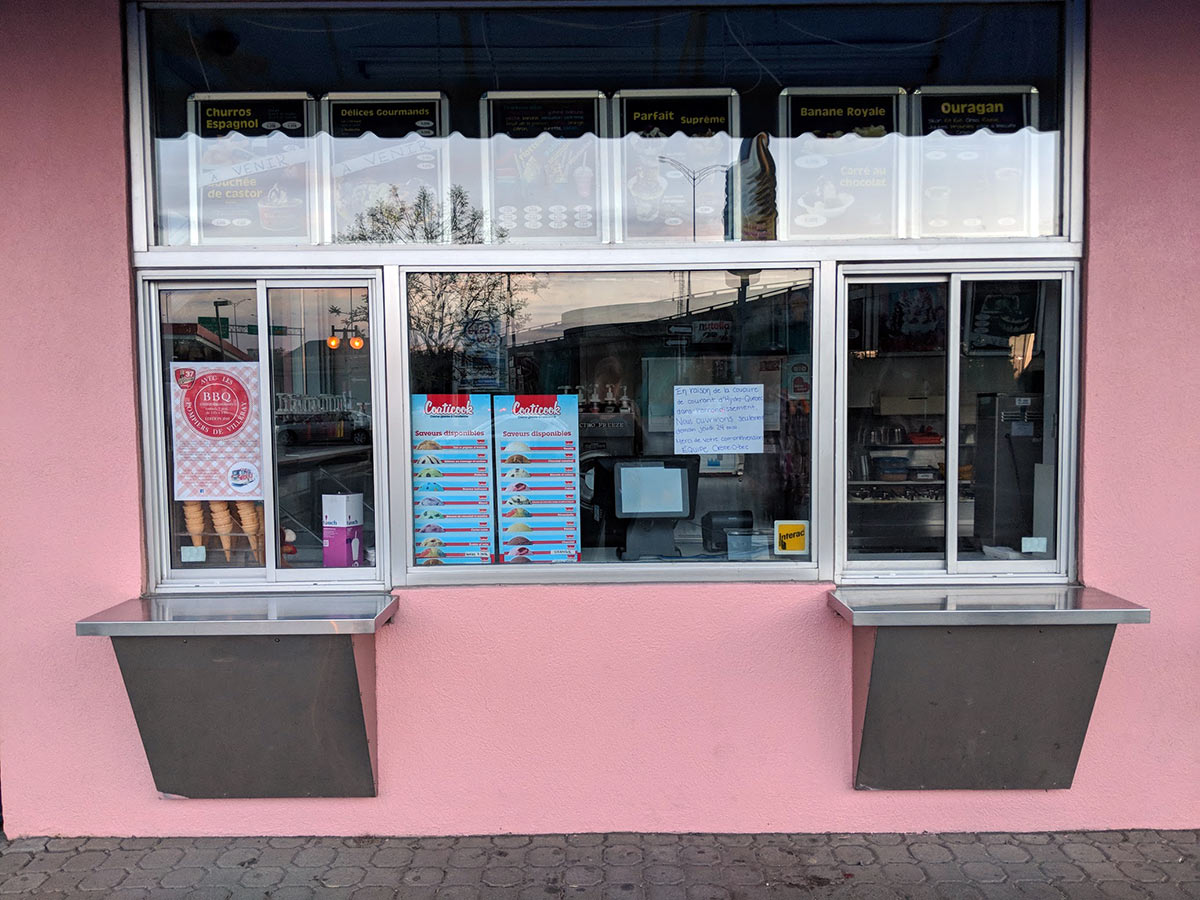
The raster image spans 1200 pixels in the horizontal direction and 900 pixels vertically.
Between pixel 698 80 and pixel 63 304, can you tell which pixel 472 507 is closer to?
pixel 63 304

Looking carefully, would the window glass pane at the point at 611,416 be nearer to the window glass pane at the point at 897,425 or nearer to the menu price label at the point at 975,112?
the window glass pane at the point at 897,425

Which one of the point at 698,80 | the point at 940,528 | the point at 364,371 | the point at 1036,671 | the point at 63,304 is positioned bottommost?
the point at 1036,671

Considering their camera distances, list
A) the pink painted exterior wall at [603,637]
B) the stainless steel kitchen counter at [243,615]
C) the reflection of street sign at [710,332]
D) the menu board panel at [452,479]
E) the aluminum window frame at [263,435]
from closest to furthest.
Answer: the stainless steel kitchen counter at [243,615], the pink painted exterior wall at [603,637], the aluminum window frame at [263,435], the menu board panel at [452,479], the reflection of street sign at [710,332]

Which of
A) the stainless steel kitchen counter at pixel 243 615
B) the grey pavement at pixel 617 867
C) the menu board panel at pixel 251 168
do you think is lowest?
the grey pavement at pixel 617 867

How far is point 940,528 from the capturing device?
3.33m

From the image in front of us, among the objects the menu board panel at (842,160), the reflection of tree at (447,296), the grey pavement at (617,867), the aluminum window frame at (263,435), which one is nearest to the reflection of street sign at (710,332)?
the menu board panel at (842,160)

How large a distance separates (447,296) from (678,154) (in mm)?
1183

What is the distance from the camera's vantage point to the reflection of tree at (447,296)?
3236 mm

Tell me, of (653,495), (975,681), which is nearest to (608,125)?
(653,495)

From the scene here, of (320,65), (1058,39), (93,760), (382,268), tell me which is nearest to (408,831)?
(93,760)

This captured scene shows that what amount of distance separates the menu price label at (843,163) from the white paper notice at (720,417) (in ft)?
2.37

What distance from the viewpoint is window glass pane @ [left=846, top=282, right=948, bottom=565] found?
129 inches

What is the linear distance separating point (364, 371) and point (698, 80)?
1.91m

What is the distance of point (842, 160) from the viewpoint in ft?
11.0
